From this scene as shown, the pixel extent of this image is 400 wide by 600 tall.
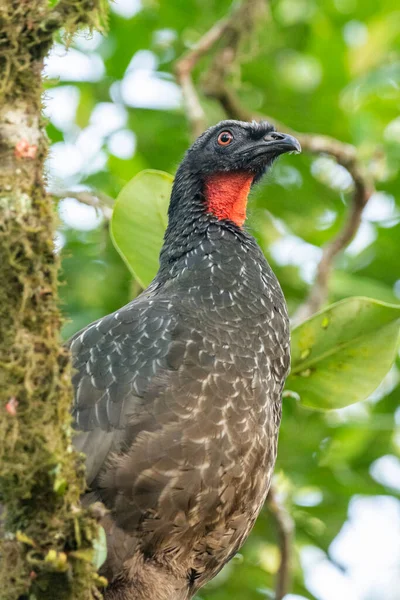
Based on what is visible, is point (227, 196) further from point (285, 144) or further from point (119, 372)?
point (119, 372)

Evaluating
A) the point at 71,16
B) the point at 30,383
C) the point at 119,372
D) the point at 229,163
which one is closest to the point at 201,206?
the point at 229,163

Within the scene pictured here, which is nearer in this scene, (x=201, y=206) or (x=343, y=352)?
(x=343, y=352)

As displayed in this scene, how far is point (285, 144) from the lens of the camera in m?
5.06

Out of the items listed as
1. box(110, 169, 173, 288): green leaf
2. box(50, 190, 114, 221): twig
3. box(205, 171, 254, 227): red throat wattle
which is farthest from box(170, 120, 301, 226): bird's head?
box(50, 190, 114, 221): twig

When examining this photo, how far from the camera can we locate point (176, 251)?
4.93 meters

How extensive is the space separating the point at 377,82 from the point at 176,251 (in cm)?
297

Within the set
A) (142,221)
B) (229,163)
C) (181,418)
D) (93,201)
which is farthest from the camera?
(93,201)

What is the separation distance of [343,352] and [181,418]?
3.85ft

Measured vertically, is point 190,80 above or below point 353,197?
above

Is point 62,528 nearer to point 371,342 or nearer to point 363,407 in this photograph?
point 371,342

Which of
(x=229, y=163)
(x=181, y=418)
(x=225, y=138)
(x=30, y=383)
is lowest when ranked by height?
(x=181, y=418)

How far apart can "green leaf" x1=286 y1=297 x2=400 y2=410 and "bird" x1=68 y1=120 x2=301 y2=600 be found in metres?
0.18

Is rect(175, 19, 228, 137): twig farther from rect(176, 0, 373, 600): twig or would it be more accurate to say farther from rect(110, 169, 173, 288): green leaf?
rect(110, 169, 173, 288): green leaf

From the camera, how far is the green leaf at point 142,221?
470cm
